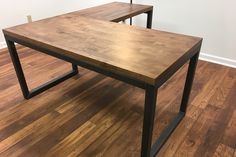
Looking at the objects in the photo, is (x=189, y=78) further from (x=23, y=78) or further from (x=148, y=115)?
(x=23, y=78)

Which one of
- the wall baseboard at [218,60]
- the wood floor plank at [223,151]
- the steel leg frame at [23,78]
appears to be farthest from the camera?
the wall baseboard at [218,60]

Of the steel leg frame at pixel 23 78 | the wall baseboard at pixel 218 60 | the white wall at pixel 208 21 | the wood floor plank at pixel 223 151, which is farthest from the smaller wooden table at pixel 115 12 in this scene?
the wood floor plank at pixel 223 151

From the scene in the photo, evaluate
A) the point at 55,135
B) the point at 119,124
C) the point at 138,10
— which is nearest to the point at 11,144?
the point at 55,135

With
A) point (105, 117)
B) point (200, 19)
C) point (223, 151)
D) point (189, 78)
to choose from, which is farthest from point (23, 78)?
point (200, 19)

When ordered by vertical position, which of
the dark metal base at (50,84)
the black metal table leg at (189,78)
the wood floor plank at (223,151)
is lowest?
the wood floor plank at (223,151)

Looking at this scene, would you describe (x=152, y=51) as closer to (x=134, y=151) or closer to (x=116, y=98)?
(x=134, y=151)

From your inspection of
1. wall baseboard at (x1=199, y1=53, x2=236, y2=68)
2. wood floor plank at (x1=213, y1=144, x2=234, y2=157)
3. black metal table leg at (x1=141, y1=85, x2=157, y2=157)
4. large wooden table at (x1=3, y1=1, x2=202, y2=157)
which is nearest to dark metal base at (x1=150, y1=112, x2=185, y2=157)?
large wooden table at (x1=3, y1=1, x2=202, y2=157)

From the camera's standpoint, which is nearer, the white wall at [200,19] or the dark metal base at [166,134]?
the dark metal base at [166,134]

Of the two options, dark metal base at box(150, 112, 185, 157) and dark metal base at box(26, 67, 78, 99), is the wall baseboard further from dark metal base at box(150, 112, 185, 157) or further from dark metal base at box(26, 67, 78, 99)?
dark metal base at box(26, 67, 78, 99)

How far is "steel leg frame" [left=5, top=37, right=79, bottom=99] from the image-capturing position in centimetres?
183

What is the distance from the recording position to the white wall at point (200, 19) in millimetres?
2438

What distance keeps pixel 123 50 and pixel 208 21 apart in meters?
1.69

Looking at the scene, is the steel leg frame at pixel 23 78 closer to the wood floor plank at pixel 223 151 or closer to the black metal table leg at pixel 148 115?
the black metal table leg at pixel 148 115

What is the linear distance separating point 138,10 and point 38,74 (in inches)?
54.0
